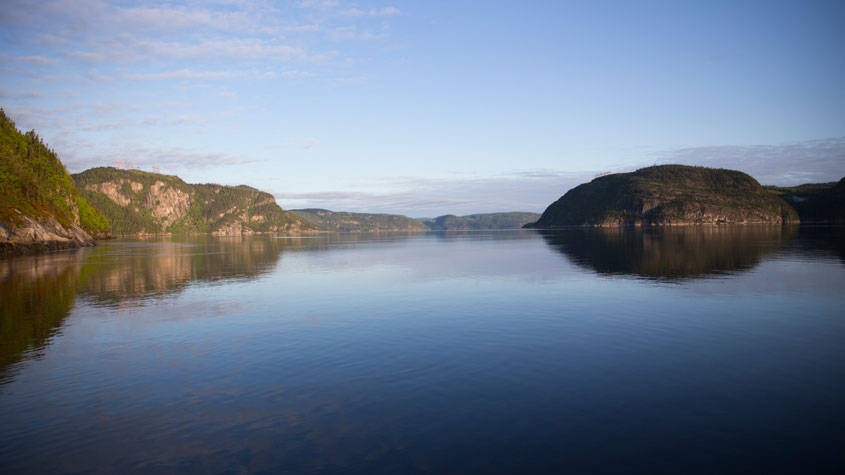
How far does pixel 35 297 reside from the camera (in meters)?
42.7

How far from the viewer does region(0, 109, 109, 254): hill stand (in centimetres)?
10612

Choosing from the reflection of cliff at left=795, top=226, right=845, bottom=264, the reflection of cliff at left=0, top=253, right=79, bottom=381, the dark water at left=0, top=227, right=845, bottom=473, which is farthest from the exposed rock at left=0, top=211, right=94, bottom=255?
the reflection of cliff at left=795, top=226, right=845, bottom=264

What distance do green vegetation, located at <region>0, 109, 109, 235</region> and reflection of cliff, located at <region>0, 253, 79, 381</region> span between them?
6227 centimetres

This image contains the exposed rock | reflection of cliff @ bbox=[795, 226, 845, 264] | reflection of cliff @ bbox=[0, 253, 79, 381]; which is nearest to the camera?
reflection of cliff @ bbox=[0, 253, 79, 381]

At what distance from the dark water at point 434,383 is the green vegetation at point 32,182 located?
10507 cm

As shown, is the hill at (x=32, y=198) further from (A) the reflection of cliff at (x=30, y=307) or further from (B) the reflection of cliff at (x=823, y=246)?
(B) the reflection of cliff at (x=823, y=246)

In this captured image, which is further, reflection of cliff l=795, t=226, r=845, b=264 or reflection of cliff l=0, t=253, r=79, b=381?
reflection of cliff l=795, t=226, r=845, b=264

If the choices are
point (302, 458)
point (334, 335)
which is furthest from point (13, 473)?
point (334, 335)

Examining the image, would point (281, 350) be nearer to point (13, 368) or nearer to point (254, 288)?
point (13, 368)

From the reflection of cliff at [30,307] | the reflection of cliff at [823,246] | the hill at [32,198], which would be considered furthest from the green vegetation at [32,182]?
the reflection of cliff at [823,246]

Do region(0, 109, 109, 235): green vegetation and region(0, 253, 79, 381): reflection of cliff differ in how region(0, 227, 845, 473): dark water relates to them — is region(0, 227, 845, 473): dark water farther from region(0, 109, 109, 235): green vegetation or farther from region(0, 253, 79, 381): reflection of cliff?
region(0, 109, 109, 235): green vegetation

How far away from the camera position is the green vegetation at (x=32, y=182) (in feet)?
380

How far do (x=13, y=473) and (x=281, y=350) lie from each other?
498 inches

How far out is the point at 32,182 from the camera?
128125 mm
